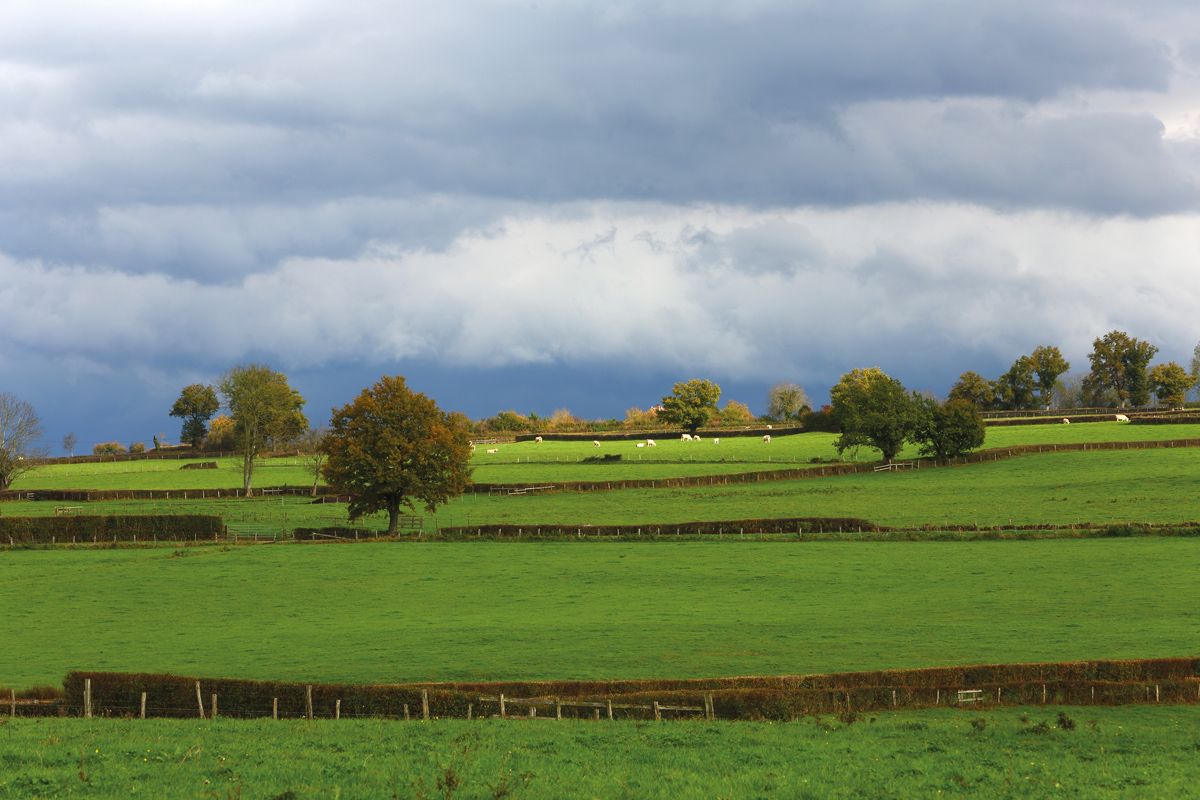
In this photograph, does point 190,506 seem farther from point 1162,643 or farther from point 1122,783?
point 1122,783

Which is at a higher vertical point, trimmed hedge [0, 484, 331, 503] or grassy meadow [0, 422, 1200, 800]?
trimmed hedge [0, 484, 331, 503]

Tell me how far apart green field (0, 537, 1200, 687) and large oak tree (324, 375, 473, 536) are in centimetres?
514

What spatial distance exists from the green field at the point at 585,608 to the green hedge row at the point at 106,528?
9.94 feet

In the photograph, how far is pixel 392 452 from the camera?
61.2 m

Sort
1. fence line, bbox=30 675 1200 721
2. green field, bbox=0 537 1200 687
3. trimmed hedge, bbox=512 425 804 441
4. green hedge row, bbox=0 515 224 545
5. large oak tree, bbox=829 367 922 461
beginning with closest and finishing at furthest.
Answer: fence line, bbox=30 675 1200 721, green field, bbox=0 537 1200 687, green hedge row, bbox=0 515 224 545, large oak tree, bbox=829 367 922 461, trimmed hedge, bbox=512 425 804 441

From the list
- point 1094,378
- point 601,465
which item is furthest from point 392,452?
point 1094,378

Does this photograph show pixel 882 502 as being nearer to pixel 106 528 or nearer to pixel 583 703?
pixel 583 703

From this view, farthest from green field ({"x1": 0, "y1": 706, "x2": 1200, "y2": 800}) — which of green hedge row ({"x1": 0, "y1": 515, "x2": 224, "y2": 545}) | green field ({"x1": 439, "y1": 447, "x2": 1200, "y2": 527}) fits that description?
green hedge row ({"x1": 0, "y1": 515, "x2": 224, "y2": 545})

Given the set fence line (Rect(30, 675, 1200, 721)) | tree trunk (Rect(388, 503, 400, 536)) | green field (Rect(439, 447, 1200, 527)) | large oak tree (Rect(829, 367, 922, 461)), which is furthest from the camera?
large oak tree (Rect(829, 367, 922, 461))

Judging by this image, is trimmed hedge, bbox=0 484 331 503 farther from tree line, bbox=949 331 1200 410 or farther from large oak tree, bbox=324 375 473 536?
tree line, bbox=949 331 1200 410

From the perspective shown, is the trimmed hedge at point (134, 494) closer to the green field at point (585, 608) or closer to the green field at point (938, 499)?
the green field at point (938, 499)

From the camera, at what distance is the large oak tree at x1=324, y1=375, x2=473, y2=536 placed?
201 ft

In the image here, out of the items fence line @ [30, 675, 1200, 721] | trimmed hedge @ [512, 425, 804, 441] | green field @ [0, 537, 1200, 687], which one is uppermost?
trimmed hedge @ [512, 425, 804, 441]

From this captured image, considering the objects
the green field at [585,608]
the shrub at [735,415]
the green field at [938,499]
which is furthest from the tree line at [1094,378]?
the green field at [585,608]
